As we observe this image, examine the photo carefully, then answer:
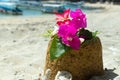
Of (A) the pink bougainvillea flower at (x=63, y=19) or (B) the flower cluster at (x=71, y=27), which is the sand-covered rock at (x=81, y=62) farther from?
(A) the pink bougainvillea flower at (x=63, y=19)

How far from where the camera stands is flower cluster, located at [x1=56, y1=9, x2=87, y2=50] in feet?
16.6

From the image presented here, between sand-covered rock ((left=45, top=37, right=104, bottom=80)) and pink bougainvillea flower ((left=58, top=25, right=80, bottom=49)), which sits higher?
pink bougainvillea flower ((left=58, top=25, right=80, bottom=49))

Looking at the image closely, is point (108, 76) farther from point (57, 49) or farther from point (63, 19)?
point (63, 19)

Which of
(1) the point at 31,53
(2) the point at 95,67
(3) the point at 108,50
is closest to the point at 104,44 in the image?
(3) the point at 108,50

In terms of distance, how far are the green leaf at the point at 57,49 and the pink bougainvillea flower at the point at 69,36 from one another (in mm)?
85

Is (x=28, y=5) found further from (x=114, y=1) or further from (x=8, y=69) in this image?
(x=8, y=69)

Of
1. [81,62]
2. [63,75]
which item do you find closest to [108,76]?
[81,62]

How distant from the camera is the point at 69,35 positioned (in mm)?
5062

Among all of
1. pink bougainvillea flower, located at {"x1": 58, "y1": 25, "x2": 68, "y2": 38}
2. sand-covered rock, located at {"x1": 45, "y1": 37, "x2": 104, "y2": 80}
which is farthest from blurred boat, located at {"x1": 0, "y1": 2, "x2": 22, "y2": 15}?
pink bougainvillea flower, located at {"x1": 58, "y1": 25, "x2": 68, "y2": 38}

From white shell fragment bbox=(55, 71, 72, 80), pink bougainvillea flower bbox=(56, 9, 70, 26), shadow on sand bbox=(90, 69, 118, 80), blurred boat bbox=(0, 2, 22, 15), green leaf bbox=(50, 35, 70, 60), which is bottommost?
blurred boat bbox=(0, 2, 22, 15)

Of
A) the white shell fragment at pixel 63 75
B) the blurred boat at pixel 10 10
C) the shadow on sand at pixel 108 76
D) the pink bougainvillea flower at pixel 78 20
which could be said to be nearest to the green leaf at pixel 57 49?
the white shell fragment at pixel 63 75

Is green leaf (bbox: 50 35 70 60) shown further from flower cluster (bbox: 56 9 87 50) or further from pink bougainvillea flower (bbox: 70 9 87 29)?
pink bougainvillea flower (bbox: 70 9 87 29)

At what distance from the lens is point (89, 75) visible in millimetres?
5336

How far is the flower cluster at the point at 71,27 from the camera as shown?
199 inches
